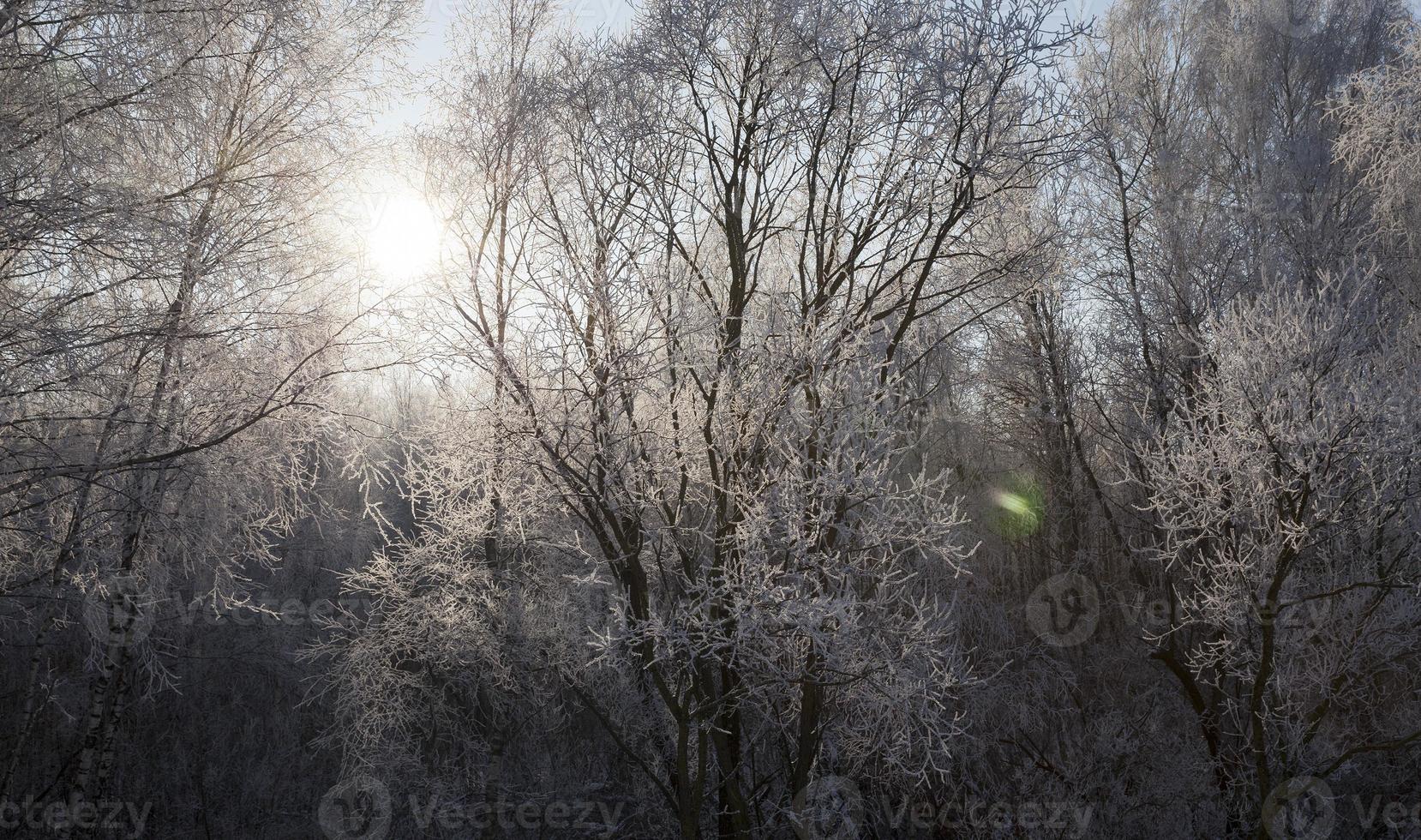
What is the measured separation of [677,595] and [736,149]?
3427 mm

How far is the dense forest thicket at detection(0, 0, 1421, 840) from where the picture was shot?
18.3 ft

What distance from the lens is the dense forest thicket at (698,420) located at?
558 centimetres

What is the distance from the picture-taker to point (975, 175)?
6645 mm

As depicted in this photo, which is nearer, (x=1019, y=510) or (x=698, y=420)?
(x=698, y=420)

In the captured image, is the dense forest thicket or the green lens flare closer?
the dense forest thicket

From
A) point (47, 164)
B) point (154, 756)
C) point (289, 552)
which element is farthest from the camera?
point (289, 552)

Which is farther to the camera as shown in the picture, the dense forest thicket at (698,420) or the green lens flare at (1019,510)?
the green lens flare at (1019,510)

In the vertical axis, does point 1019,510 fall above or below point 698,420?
above

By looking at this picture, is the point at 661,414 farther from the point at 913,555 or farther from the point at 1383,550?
the point at 1383,550

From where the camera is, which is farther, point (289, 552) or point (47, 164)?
point (289, 552)

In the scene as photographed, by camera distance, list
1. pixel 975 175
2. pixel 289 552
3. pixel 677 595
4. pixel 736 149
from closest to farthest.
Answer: pixel 975 175 < pixel 736 149 < pixel 677 595 < pixel 289 552

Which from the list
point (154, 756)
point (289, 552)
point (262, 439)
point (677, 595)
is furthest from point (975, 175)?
point (289, 552)

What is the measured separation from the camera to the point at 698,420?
6062 mm

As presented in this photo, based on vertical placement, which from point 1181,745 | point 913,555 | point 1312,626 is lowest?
point 1181,745
